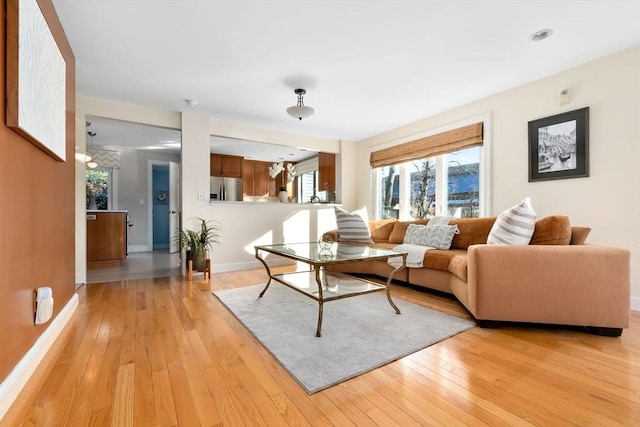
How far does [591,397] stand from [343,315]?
149 centimetres

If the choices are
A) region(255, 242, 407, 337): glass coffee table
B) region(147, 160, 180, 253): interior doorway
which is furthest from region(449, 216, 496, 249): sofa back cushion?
region(147, 160, 180, 253): interior doorway

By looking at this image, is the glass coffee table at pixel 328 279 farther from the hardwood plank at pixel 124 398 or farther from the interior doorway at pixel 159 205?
the interior doorway at pixel 159 205

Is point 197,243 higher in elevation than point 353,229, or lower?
lower

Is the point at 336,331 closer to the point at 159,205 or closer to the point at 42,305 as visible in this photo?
the point at 42,305

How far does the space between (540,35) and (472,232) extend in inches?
73.4

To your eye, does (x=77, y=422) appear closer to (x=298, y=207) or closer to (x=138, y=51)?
(x=138, y=51)

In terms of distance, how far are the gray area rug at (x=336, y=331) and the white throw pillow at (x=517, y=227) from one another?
774 mm

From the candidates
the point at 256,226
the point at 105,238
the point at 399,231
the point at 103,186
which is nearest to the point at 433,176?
the point at 399,231

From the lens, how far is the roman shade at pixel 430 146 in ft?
12.1

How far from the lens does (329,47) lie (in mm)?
2469

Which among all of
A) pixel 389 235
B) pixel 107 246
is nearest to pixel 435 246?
pixel 389 235

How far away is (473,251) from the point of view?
2.21m

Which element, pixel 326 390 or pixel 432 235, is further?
pixel 432 235

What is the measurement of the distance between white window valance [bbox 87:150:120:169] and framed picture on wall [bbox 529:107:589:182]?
7.22 metres
